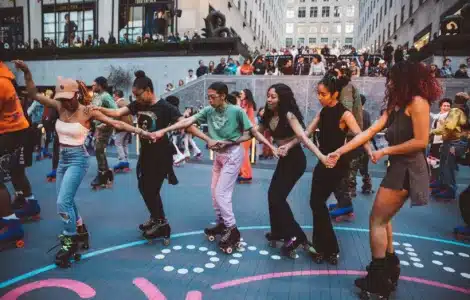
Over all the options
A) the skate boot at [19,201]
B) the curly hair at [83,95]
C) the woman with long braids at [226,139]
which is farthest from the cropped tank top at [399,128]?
the skate boot at [19,201]

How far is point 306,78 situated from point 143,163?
48.4 feet

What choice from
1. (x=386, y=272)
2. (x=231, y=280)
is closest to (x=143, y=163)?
(x=231, y=280)

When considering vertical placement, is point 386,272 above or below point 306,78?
below

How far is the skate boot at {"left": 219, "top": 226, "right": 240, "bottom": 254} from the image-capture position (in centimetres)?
435

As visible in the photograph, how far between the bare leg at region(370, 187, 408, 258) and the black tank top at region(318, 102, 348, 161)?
776 millimetres

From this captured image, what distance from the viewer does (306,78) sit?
59.2 feet

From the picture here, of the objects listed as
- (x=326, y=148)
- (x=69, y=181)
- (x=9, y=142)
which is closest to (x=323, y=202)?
(x=326, y=148)

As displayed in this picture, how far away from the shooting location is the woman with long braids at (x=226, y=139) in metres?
4.38

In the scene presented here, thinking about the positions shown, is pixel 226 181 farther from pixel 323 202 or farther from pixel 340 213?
pixel 340 213

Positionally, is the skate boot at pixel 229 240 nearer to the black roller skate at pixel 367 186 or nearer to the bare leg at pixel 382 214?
the bare leg at pixel 382 214

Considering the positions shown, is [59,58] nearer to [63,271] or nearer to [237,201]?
[237,201]

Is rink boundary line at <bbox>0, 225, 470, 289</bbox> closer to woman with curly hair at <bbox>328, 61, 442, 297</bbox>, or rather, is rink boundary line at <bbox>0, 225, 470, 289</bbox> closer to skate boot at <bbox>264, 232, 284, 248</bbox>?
skate boot at <bbox>264, 232, 284, 248</bbox>

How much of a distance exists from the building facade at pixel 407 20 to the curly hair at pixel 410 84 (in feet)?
68.7

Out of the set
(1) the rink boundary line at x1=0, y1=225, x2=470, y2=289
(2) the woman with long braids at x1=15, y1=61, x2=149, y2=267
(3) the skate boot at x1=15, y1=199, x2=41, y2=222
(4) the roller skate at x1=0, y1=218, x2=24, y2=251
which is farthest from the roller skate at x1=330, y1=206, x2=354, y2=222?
(3) the skate boot at x1=15, y1=199, x2=41, y2=222
